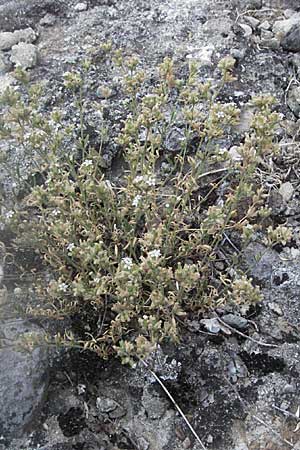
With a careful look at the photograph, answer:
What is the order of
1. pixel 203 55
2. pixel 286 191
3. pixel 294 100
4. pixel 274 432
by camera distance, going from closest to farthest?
pixel 274 432, pixel 286 191, pixel 294 100, pixel 203 55

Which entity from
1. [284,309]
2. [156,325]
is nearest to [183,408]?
[156,325]

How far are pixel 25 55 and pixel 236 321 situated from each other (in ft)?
6.89

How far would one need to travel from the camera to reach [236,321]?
2.81 metres

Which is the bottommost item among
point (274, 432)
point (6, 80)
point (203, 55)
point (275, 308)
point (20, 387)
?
point (274, 432)

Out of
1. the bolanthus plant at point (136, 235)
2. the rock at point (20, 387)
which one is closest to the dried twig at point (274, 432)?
the bolanthus plant at point (136, 235)

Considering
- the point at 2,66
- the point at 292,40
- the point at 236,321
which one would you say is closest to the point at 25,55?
the point at 2,66

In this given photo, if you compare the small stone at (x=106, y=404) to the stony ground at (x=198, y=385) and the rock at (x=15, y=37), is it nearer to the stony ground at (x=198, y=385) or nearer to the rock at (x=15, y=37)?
A: the stony ground at (x=198, y=385)

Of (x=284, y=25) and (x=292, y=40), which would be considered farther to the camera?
(x=284, y=25)

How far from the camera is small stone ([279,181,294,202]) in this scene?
327 cm

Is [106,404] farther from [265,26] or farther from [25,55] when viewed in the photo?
[265,26]

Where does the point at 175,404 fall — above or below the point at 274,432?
above

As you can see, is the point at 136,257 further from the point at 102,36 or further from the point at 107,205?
the point at 102,36

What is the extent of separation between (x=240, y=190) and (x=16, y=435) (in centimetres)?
134

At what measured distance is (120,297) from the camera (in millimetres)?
2463
